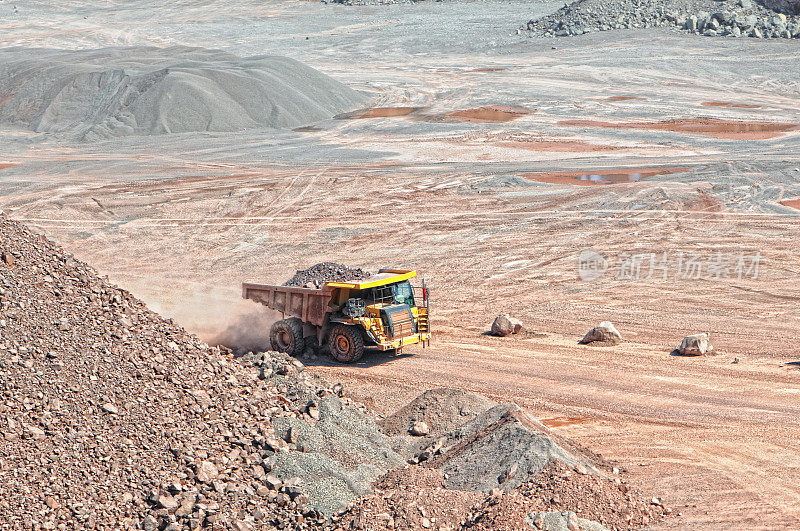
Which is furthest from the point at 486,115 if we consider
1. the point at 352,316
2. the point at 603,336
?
the point at 352,316

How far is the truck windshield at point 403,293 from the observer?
16.8 m

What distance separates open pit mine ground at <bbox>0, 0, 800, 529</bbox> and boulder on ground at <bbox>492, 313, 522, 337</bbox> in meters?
0.53

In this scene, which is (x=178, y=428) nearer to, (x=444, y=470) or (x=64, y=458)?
(x=64, y=458)

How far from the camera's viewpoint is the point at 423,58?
2849 inches

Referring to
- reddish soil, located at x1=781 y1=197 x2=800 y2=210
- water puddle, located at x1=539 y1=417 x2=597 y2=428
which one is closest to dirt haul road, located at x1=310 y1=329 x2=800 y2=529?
water puddle, located at x1=539 y1=417 x2=597 y2=428

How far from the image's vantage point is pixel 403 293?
55.7 feet

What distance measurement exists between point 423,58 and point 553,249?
5013 centimetres

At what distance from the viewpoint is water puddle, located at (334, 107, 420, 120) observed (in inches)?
1885

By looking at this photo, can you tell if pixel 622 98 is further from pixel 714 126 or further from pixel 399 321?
pixel 399 321

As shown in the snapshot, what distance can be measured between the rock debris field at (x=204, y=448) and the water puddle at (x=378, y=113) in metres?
36.0

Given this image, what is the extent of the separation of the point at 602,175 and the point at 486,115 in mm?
15237

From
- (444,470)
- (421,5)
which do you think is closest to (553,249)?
(444,470)

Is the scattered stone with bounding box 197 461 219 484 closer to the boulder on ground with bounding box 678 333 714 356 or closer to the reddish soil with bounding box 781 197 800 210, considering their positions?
the boulder on ground with bounding box 678 333 714 356

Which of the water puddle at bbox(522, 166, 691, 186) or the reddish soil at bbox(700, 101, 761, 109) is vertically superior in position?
the reddish soil at bbox(700, 101, 761, 109)
